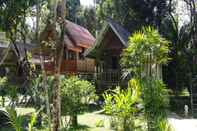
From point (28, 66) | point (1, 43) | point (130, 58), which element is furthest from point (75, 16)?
point (130, 58)

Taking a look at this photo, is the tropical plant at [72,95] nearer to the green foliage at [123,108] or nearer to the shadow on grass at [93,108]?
the green foliage at [123,108]

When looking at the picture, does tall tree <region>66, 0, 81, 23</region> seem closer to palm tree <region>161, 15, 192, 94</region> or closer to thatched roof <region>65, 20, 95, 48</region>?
thatched roof <region>65, 20, 95, 48</region>

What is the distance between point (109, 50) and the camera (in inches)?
1131

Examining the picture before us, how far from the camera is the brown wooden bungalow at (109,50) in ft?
89.0

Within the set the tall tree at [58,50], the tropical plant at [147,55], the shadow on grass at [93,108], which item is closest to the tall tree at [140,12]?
the shadow on grass at [93,108]

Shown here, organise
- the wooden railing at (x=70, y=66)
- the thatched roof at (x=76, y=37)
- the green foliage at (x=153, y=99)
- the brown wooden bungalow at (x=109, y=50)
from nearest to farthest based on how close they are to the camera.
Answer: the green foliage at (x=153, y=99) → the brown wooden bungalow at (x=109, y=50) → the wooden railing at (x=70, y=66) → the thatched roof at (x=76, y=37)

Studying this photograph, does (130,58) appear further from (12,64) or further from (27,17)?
(12,64)

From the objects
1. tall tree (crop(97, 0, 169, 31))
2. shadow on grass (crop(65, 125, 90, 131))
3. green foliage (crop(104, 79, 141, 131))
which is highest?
tall tree (crop(97, 0, 169, 31))

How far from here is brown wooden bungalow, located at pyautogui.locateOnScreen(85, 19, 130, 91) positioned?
27.1m

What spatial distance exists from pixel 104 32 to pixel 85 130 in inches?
474

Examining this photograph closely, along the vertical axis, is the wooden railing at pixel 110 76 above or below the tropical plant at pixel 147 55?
below

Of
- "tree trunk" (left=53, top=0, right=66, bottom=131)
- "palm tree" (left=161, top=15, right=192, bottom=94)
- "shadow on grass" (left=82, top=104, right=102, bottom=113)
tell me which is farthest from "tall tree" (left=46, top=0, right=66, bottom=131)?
"palm tree" (left=161, top=15, right=192, bottom=94)

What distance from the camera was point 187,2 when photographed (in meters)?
36.0

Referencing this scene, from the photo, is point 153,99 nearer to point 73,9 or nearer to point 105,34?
point 105,34
